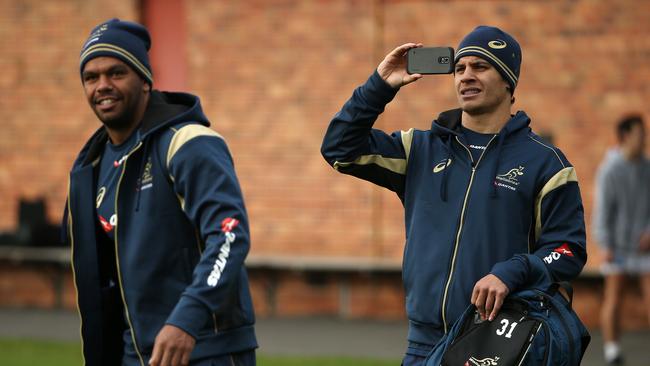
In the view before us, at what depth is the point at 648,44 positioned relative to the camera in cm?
1229

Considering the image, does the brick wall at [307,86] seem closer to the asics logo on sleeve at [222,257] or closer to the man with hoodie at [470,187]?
the man with hoodie at [470,187]

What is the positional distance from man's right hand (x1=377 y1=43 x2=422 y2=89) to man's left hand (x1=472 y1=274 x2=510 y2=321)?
911 millimetres

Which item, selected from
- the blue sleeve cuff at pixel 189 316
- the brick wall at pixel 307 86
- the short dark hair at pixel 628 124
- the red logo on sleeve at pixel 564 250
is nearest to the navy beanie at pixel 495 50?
the red logo on sleeve at pixel 564 250

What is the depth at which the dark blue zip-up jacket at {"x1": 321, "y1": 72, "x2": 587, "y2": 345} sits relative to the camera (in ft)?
15.2

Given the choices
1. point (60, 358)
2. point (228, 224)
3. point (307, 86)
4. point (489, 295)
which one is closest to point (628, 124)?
point (307, 86)

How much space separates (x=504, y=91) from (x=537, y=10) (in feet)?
26.2

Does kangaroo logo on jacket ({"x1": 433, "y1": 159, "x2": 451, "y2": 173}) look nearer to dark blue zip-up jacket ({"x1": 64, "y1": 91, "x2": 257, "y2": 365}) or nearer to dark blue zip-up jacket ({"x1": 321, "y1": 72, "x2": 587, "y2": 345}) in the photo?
dark blue zip-up jacket ({"x1": 321, "y1": 72, "x2": 587, "y2": 345})

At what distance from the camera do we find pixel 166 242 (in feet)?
15.4

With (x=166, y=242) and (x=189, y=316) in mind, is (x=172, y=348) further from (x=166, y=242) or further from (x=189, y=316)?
(x=166, y=242)

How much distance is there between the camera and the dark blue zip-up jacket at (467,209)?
464 cm

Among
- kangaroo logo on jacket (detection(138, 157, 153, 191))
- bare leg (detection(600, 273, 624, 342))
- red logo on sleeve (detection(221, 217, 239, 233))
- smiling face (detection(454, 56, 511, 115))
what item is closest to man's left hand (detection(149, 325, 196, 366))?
red logo on sleeve (detection(221, 217, 239, 233))

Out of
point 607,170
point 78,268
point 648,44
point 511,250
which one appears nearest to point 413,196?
point 511,250

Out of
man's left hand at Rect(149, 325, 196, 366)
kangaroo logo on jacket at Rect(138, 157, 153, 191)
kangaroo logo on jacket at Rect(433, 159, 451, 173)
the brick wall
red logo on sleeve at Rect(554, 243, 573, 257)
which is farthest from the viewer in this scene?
the brick wall

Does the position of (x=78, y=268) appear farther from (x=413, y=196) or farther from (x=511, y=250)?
(x=511, y=250)
